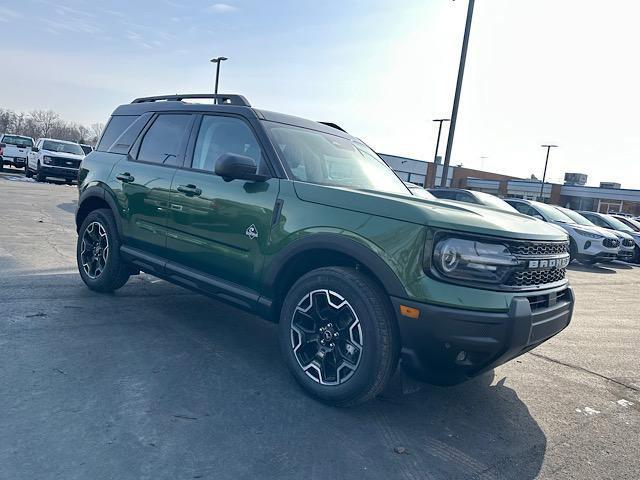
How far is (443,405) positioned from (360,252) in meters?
1.31

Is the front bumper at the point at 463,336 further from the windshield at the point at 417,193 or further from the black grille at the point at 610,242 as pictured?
the black grille at the point at 610,242

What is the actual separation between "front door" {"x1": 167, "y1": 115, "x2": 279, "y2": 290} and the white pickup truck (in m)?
27.1

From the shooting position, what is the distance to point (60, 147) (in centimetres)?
2123

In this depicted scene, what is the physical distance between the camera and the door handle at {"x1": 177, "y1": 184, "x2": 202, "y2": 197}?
A: 4.02 metres

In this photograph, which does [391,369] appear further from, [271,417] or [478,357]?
[271,417]

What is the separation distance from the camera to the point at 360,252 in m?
3.03

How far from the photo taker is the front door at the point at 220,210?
3.60m

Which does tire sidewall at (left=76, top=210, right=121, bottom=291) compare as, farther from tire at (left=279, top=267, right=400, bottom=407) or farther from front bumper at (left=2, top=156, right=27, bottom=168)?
front bumper at (left=2, top=156, right=27, bottom=168)

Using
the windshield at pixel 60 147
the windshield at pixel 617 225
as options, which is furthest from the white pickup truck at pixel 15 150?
the windshield at pixel 617 225

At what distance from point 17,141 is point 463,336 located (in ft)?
98.7

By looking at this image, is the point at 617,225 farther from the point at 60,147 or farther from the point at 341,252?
the point at 60,147

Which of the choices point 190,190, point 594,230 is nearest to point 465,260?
point 190,190

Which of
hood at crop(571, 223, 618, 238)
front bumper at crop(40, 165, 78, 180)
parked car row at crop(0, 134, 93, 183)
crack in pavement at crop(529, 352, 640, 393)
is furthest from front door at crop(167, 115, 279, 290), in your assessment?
front bumper at crop(40, 165, 78, 180)

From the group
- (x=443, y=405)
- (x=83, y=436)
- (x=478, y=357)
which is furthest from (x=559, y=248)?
(x=83, y=436)
